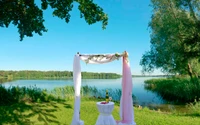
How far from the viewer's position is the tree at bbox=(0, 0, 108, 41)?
38.1 ft

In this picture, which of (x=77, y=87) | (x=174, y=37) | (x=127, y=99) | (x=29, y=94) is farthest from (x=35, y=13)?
(x=174, y=37)

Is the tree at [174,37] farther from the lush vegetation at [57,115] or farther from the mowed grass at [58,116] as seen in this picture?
the mowed grass at [58,116]

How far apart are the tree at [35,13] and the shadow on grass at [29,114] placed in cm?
453

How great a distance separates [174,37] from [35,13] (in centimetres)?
1455

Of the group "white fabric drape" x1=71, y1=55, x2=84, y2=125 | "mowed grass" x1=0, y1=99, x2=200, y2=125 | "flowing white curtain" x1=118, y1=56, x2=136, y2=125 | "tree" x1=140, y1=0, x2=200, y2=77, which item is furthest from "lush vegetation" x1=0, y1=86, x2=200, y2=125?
"tree" x1=140, y1=0, x2=200, y2=77

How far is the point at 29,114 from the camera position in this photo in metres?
10.2

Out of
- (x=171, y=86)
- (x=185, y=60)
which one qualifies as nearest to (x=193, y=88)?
(x=185, y=60)

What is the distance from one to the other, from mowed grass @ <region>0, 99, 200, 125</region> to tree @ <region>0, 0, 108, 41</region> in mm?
4569

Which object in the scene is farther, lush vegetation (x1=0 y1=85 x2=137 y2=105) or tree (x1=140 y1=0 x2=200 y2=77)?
tree (x1=140 y1=0 x2=200 y2=77)

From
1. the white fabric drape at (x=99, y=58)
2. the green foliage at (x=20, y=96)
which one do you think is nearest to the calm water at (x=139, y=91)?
the green foliage at (x=20, y=96)

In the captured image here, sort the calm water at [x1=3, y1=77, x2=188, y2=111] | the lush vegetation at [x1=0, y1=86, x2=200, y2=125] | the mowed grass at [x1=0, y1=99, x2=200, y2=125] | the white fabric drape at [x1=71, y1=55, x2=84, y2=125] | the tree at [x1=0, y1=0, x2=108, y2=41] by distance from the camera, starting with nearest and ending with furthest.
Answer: the white fabric drape at [x1=71, y1=55, x2=84, y2=125] < the mowed grass at [x1=0, y1=99, x2=200, y2=125] < the lush vegetation at [x1=0, y1=86, x2=200, y2=125] < the tree at [x1=0, y1=0, x2=108, y2=41] < the calm water at [x1=3, y1=77, x2=188, y2=111]

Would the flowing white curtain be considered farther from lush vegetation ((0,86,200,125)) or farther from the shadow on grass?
the shadow on grass

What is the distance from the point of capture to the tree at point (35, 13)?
1162 centimetres

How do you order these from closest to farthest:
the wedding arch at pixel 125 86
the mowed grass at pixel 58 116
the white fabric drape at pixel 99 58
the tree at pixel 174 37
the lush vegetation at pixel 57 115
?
the wedding arch at pixel 125 86
the white fabric drape at pixel 99 58
the mowed grass at pixel 58 116
the lush vegetation at pixel 57 115
the tree at pixel 174 37
